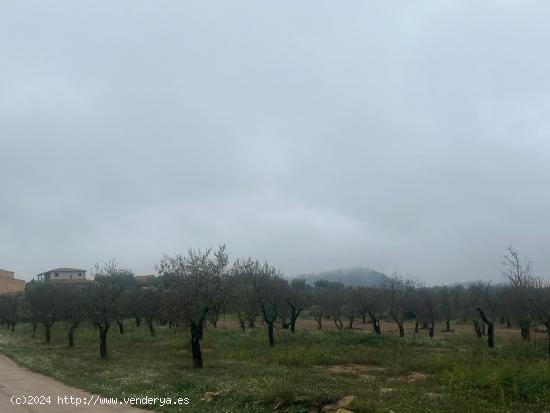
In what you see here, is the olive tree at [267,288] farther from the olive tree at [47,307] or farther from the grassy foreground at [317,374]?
the olive tree at [47,307]

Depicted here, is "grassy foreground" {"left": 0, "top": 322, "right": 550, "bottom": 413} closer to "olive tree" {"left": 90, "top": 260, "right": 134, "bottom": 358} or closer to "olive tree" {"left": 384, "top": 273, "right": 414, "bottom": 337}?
"olive tree" {"left": 90, "top": 260, "right": 134, "bottom": 358}

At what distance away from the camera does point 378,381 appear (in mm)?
22422

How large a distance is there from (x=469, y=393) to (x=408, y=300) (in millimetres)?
43448

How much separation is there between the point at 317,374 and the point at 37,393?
1136 cm

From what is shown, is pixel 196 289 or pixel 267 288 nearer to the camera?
pixel 196 289

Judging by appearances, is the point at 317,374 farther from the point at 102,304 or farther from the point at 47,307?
the point at 47,307

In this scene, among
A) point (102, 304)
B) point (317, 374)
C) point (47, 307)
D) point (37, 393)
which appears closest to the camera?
point (37, 393)

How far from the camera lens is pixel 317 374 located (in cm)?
2375

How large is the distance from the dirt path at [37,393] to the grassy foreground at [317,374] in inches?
27.2

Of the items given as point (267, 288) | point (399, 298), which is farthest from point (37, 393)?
point (399, 298)

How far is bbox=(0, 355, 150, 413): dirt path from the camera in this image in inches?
625

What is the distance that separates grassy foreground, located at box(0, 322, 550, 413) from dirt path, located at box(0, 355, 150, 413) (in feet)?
2.27

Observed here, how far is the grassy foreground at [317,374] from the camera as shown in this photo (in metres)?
15.8

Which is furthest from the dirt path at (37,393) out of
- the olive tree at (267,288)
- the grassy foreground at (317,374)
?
the olive tree at (267,288)
